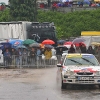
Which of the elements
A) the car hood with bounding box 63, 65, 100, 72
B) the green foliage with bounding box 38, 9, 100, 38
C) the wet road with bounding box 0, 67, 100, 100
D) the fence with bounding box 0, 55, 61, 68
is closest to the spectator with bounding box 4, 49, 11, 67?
the fence with bounding box 0, 55, 61, 68

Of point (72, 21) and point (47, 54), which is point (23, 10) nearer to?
point (72, 21)

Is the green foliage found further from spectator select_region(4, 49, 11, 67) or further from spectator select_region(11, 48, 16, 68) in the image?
spectator select_region(4, 49, 11, 67)

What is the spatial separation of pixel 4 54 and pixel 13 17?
31.4 meters

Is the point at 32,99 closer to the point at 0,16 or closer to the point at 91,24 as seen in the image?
the point at 91,24

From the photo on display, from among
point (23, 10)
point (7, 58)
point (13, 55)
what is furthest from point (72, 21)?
point (7, 58)

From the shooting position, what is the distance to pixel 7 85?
23219 mm

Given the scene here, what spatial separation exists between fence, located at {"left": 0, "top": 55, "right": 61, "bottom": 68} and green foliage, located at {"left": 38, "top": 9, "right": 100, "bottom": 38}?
2727 cm

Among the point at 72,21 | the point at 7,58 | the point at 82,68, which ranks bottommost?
the point at 72,21

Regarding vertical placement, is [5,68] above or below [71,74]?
below

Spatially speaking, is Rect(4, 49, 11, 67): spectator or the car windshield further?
Rect(4, 49, 11, 67): spectator

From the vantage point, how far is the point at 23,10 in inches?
2484

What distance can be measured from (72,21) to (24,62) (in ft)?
105

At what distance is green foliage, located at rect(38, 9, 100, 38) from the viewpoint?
202 ft

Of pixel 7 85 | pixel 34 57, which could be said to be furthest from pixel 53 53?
pixel 7 85
